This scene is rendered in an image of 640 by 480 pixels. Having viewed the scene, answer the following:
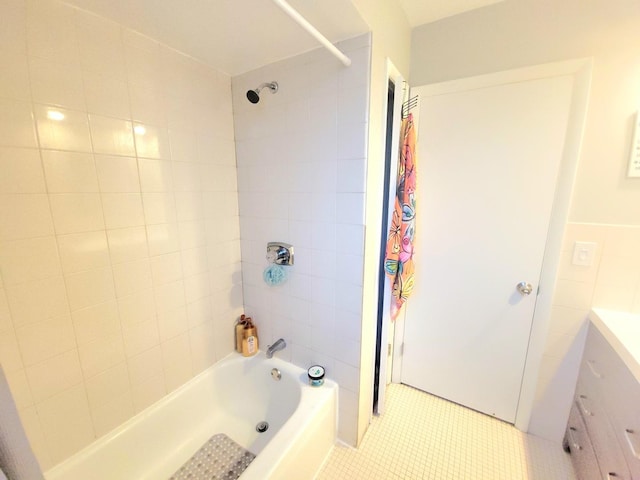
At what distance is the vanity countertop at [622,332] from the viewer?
37.4 inches

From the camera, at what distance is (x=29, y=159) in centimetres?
87

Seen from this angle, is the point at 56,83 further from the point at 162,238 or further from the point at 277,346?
the point at 277,346

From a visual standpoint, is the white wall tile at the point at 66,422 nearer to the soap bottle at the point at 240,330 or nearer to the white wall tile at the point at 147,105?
the soap bottle at the point at 240,330

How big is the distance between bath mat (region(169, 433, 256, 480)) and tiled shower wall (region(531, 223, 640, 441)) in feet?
5.57

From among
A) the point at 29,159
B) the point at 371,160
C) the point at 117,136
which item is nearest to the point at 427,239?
the point at 371,160

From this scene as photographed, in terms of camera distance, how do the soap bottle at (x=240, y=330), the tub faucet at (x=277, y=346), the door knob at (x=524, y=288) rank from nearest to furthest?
the door knob at (x=524, y=288), the tub faucet at (x=277, y=346), the soap bottle at (x=240, y=330)

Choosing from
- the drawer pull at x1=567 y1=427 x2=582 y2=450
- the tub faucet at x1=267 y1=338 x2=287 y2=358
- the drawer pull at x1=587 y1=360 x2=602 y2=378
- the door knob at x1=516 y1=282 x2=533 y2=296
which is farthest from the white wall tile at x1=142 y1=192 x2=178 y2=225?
the drawer pull at x1=567 y1=427 x2=582 y2=450

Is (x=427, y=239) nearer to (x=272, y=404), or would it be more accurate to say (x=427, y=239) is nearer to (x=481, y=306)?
(x=481, y=306)

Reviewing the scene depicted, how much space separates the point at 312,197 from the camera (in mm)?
1307

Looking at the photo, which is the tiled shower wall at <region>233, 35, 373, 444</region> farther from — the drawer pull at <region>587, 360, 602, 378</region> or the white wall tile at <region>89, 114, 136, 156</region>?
the drawer pull at <region>587, 360, 602, 378</region>

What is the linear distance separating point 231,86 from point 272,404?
1887 mm

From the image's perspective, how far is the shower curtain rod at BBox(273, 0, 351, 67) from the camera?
731 millimetres

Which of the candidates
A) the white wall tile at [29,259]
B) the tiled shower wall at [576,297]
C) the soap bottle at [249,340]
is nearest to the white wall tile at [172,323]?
the soap bottle at [249,340]

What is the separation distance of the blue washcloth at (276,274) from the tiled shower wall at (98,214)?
0.34 meters
